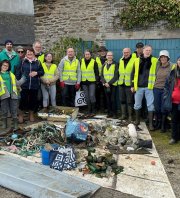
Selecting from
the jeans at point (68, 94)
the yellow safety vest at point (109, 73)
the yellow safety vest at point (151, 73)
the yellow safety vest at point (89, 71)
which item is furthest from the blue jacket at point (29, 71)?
the yellow safety vest at point (151, 73)

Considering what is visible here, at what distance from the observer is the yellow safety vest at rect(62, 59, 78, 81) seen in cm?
992

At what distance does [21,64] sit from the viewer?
8.97m

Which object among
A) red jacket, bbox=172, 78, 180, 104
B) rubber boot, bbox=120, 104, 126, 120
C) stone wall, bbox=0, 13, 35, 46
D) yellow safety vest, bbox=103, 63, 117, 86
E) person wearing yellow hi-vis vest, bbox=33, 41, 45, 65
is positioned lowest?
rubber boot, bbox=120, 104, 126, 120

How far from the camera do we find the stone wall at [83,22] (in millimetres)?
11150

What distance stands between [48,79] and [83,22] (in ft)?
11.9

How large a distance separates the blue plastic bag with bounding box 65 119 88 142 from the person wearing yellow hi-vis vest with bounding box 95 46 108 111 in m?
3.19

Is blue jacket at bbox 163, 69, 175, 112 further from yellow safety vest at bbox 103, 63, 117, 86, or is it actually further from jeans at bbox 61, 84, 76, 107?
jeans at bbox 61, 84, 76, 107

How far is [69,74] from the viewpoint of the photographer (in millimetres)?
9945

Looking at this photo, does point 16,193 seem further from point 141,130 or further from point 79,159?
point 141,130

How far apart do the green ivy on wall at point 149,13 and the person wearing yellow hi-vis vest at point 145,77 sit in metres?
2.23

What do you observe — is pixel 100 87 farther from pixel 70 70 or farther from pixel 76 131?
pixel 76 131

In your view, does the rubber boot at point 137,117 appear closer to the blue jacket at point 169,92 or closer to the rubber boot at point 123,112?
the rubber boot at point 123,112

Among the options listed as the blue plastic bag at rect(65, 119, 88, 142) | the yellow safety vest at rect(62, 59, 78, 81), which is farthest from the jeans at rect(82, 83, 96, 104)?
the blue plastic bag at rect(65, 119, 88, 142)

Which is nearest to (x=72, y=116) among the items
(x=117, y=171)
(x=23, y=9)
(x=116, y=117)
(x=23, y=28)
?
(x=116, y=117)
